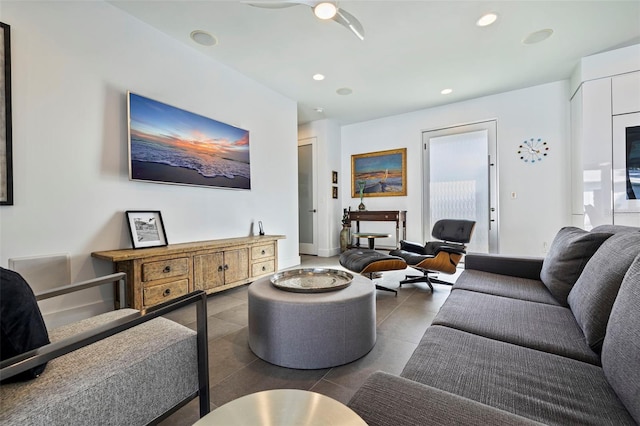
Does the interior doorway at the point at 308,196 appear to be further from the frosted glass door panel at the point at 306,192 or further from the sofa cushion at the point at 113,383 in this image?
the sofa cushion at the point at 113,383

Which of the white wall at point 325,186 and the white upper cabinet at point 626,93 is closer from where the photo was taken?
the white upper cabinet at point 626,93

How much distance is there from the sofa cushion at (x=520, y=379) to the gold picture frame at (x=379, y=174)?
4478 millimetres

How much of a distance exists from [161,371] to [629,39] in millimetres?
5176

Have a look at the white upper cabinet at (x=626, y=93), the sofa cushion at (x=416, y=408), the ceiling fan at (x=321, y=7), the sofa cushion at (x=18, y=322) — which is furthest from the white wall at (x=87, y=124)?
the white upper cabinet at (x=626, y=93)

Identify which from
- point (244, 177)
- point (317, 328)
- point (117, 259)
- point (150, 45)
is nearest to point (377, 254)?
point (317, 328)

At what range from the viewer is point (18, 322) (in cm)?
78

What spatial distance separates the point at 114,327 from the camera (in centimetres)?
84

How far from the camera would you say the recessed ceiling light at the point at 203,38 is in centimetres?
281

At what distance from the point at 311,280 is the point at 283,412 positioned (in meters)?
1.46

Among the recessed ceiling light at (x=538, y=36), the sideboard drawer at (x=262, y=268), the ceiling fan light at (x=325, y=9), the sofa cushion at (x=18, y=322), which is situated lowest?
the sideboard drawer at (x=262, y=268)

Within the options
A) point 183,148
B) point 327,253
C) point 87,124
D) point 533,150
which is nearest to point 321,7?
point 183,148

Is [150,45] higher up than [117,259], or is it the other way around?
[150,45]

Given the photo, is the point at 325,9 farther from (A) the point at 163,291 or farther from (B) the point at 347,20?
(A) the point at 163,291

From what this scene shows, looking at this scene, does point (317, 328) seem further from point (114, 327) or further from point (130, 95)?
point (130, 95)
